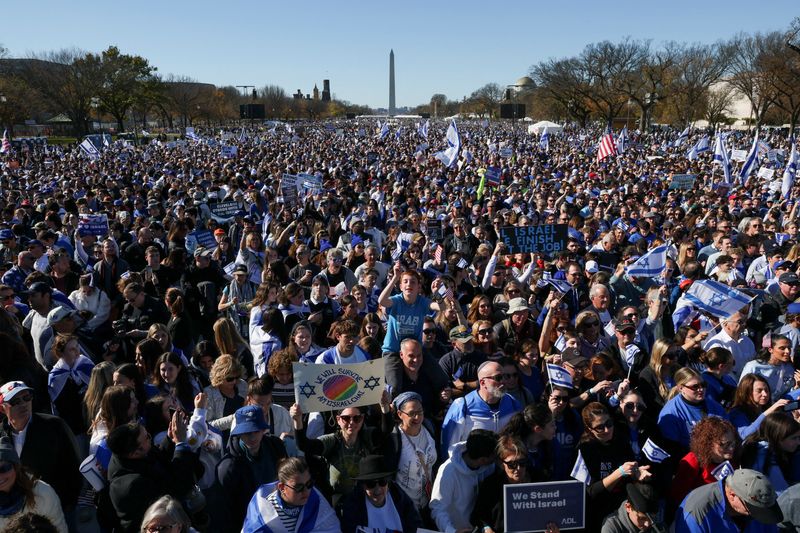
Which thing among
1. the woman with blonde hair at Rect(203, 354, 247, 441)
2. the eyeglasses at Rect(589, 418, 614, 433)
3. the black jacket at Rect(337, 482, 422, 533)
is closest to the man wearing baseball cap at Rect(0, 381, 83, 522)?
the woman with blonde hair at Rect(203, 354, 247, 441)

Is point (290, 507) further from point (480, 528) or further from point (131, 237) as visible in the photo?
point (131, 237)

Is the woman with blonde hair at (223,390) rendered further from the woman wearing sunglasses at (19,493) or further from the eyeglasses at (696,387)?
the eyeglasses at (696,387)

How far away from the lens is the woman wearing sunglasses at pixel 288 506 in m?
3.31

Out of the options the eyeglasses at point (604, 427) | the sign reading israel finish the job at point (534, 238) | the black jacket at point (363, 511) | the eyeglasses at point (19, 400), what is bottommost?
the black jacket at point (363, 511)

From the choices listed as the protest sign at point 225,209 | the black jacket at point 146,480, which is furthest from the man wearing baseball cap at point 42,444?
the protest sign at point 225,209

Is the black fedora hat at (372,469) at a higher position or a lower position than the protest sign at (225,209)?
lower

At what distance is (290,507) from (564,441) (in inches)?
74.6

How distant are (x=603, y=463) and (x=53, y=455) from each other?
3396 millimetres

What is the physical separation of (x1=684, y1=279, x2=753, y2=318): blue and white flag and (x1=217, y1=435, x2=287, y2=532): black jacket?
178 inches

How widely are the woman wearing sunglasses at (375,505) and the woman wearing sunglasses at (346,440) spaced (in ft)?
0.74

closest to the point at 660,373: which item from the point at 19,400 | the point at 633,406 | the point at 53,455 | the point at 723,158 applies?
the point at 633,406

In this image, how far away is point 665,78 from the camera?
66.6 meters

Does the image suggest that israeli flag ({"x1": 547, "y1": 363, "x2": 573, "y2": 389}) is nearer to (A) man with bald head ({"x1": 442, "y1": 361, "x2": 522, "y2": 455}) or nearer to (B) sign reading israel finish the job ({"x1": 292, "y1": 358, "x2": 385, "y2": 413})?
(A) man with bald head ({"x1": 442, "y1": 361, "x2": 522, "y2": 455})

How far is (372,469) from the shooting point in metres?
3.49
